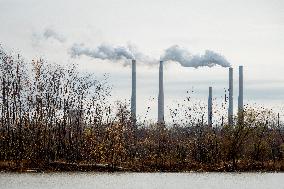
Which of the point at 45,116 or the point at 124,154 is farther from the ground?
the point at 45,116

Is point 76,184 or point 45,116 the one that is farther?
point 45,116

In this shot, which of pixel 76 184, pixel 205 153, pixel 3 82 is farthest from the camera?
pixel 205 153

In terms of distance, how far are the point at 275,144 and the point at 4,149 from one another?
4176 centimetres

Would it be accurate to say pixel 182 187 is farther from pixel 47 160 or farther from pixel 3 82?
pixel 3 82

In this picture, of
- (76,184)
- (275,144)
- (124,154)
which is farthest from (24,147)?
(275,144)

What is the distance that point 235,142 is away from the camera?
73.3m

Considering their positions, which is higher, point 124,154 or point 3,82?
point 3,82

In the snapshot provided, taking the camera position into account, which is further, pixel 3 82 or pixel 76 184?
pixel 3 82

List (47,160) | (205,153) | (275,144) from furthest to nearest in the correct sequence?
(275,144) < (205,153) < (47,160)

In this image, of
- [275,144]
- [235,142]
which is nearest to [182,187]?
[235,142]

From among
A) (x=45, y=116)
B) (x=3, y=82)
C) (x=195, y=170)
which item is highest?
(x=3, y=82)

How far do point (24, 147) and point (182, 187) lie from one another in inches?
1288

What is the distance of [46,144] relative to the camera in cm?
7406

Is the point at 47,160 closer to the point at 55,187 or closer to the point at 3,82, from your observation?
the point at 3,82
